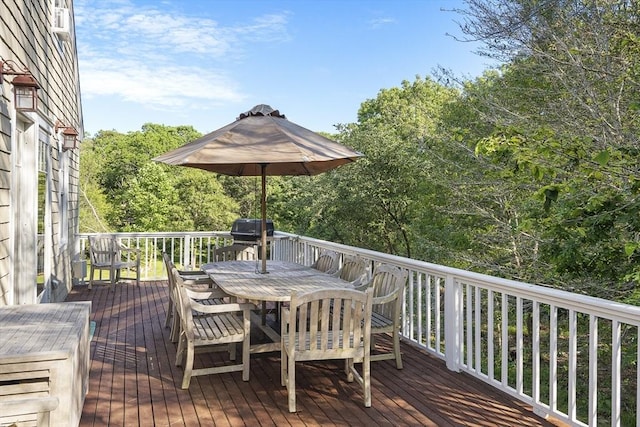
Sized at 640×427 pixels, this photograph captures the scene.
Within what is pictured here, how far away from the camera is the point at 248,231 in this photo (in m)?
8.50

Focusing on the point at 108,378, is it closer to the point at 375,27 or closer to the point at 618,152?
the point at 618,152

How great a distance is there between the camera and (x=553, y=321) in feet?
9.46

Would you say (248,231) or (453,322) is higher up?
(248,231)

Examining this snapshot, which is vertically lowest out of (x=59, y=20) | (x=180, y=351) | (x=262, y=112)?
(x=180, y=351)

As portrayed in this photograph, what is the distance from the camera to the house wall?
371cm

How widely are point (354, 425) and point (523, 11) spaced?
5637 mm

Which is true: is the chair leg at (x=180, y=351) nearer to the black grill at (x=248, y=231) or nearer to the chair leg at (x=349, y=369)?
the chair leg at (x=349, y=369)

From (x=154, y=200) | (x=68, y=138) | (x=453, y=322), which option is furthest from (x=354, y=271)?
(x=154, y=200)

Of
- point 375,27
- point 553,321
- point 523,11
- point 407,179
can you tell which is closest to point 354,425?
point 553,321

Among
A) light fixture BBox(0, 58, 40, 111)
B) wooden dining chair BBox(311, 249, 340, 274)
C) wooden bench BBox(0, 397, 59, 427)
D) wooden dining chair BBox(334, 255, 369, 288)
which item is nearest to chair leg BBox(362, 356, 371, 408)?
wooden dining chair BBox(334, 255, 369, 288)

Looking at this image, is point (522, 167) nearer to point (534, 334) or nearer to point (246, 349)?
point (534, 334)

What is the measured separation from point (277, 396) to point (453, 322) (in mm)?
1528

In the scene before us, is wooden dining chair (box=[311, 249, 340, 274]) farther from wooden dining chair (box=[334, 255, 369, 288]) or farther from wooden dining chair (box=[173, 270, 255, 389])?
wooden dining chair (box=[173, 270, 255, 389])

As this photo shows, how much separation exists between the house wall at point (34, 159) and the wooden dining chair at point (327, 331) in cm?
226
